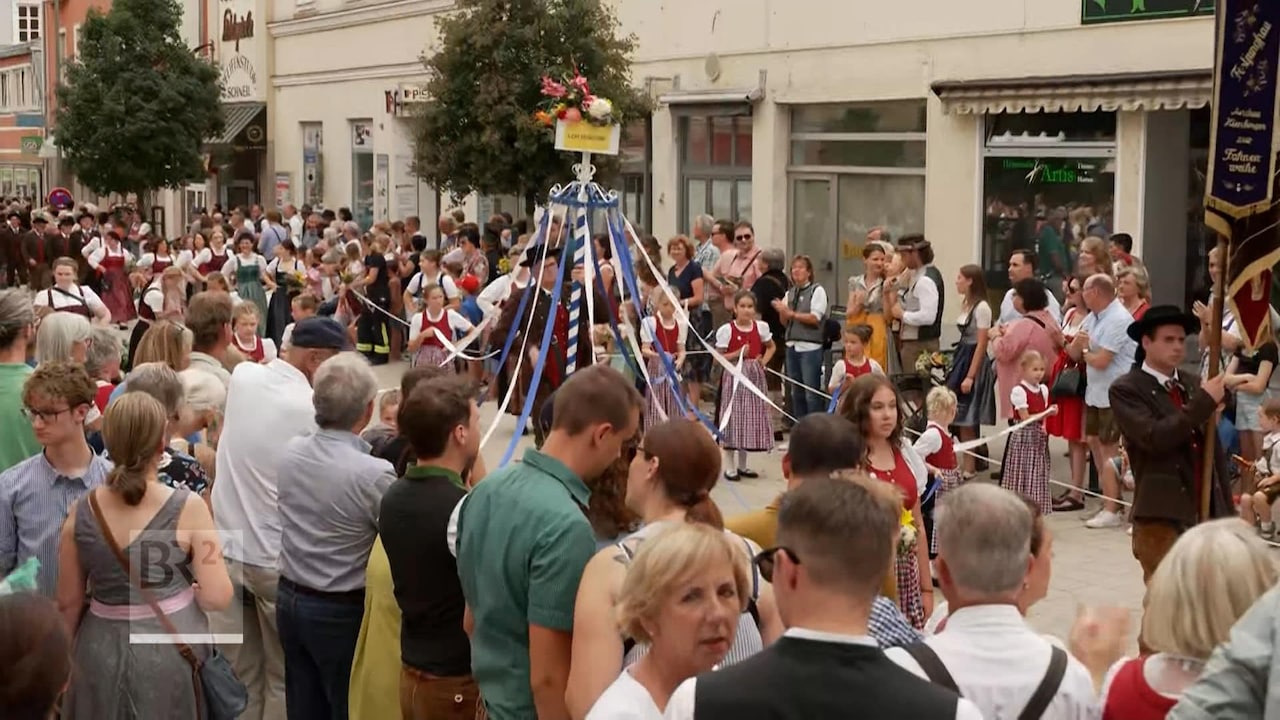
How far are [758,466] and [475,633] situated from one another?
31.2 feet

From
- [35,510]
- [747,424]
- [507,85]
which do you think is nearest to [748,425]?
[747,424]

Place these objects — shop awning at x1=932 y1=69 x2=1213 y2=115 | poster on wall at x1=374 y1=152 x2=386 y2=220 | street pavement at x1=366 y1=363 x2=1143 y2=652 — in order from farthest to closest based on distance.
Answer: poster on wall at x1=374 y1=152 x2=386 y2=220, shop awning at x1=932 y1=69 x2=1213 y2=115, street pavement at x1=366 y1=363 x2=1143 y2=652

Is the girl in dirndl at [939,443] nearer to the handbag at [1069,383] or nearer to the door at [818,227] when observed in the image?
the handbag at [1069,383]

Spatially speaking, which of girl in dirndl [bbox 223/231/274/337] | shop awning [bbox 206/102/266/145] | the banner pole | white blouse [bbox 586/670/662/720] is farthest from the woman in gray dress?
shop awning [bbox 206/102/266/145]

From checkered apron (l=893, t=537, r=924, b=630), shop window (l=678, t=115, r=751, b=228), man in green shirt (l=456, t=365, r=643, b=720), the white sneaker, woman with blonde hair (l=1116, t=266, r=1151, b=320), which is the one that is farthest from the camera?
shop window (l=678, t=115, r=751, b=228)

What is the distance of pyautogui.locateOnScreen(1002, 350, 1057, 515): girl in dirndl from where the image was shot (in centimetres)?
1158

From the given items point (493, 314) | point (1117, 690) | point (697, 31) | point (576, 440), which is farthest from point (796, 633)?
point (697, 31)

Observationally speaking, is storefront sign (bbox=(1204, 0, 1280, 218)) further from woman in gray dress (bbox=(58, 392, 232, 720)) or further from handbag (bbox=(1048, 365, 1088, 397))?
handbag (bbox=(1048, 365, 1088, 397))

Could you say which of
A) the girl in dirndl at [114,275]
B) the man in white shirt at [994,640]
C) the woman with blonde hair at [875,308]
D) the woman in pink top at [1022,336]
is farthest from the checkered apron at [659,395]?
the girl in dirndl at [114,275]

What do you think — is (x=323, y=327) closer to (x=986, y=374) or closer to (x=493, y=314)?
(x=986, y=374)

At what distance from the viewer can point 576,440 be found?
Result: 453 cm

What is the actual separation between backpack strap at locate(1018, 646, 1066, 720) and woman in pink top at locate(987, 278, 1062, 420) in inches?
350

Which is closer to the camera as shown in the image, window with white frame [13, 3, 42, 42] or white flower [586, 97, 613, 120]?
white flower [586, 97, 613, 120]

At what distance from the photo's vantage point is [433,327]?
15297 millimetres
